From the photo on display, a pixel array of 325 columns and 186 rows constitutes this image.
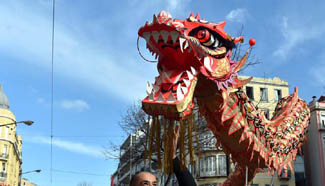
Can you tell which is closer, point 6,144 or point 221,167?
point 221,167

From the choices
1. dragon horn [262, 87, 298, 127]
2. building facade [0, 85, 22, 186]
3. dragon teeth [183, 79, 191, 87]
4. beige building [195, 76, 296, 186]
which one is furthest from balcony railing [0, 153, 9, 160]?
dragon teeth [183, 79, 191, 87]

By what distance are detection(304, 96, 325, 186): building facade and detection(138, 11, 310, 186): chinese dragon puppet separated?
885 inches

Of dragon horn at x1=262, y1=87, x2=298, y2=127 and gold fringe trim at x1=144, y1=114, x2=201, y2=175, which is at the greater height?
dragon horn at x1=262, y1=87, x2=298, y2=127

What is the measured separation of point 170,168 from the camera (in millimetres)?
3418

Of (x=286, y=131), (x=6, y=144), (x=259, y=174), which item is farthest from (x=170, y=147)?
(x=6, y=144)

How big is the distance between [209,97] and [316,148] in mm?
23943

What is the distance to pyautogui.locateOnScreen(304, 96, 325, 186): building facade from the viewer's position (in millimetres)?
24812

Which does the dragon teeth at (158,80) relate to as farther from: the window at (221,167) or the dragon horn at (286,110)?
the window at (221,167)

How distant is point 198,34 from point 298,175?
25.1 m

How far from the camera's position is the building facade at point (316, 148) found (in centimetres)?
2481

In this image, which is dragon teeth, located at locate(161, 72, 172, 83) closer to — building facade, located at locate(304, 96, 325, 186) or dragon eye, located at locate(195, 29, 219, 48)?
dragon eye, located at locate(195, 29, 219, 48)

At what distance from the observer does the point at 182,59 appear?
3.31m

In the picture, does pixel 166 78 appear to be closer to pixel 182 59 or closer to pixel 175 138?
pixel 182 59

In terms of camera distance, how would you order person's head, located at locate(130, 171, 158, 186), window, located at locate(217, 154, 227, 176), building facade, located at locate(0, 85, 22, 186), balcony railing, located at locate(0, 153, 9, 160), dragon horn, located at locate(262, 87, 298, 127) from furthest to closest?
1. balcony railing, located at locate(0, 153, 9, 160)
2. building facade, located at locate(0, 85, 22, 186)
3. window, located at locate(217, 154, 227, 176)
4. dragon horn, located at locate(262, 87, 298, 127)
5. person's head, located at locate(130, 171, 158, 186)
